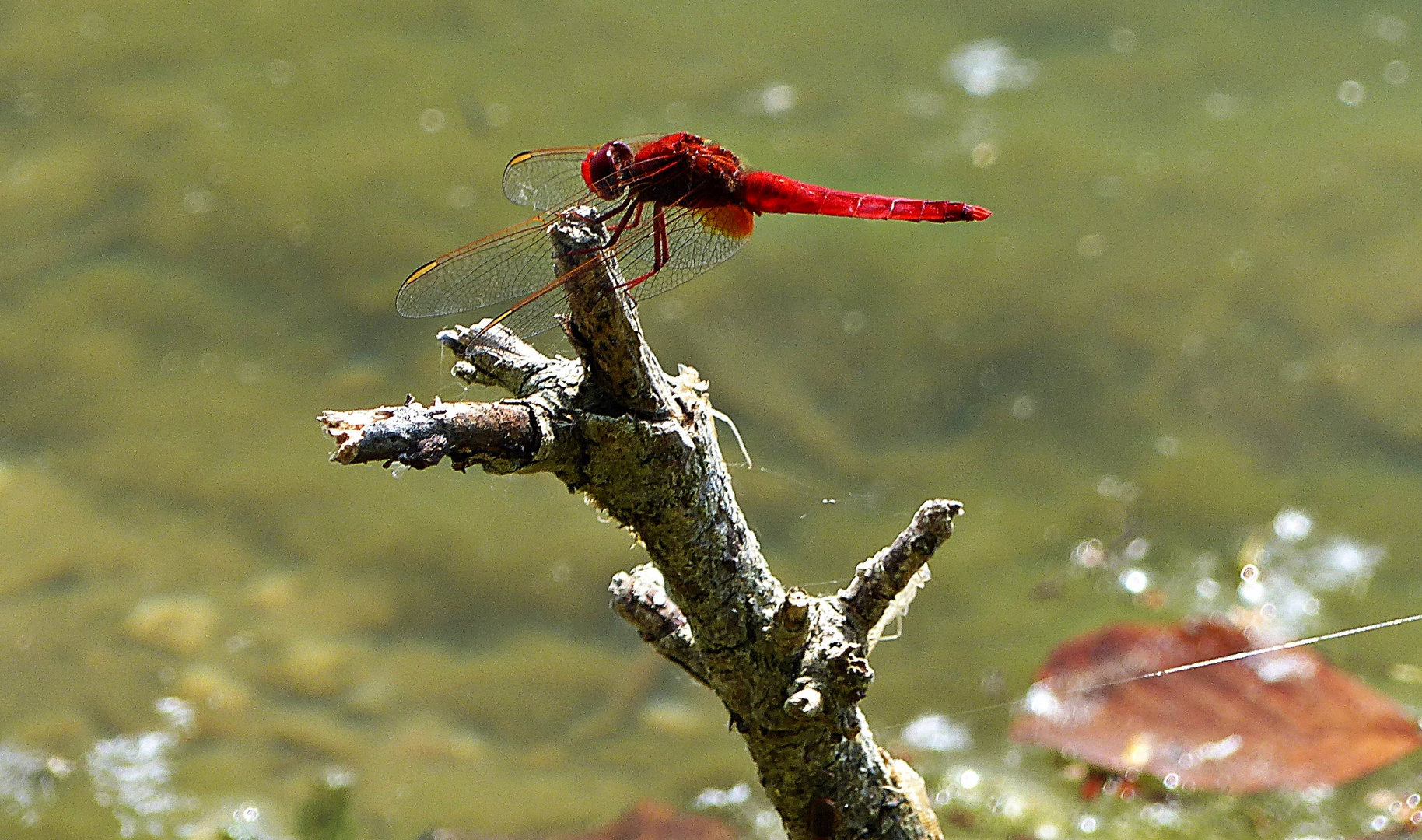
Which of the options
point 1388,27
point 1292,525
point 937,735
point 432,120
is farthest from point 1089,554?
point 1388,27

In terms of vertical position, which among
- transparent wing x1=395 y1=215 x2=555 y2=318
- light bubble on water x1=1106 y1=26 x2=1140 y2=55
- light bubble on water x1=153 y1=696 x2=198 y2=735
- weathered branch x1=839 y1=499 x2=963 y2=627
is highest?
light bubble on water x1=1106 y1=26 x2=1140 y2=55

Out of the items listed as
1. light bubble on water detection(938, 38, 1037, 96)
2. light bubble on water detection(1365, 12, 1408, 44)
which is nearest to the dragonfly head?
light bubble on water detection(938, 38, 1037, 96)

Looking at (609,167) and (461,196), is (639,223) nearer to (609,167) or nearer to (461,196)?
(609,167)

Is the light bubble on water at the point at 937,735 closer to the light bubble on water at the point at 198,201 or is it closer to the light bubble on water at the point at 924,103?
the light bubble on water at the point at 924,103

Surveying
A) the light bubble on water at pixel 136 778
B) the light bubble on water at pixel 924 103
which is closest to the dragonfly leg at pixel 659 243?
the light bubble on water at pixel 136 778

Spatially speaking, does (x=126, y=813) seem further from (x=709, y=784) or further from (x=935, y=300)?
(x=935, y=300)

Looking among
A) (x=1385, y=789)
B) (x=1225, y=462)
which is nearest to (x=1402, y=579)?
(x=1225, y=462)

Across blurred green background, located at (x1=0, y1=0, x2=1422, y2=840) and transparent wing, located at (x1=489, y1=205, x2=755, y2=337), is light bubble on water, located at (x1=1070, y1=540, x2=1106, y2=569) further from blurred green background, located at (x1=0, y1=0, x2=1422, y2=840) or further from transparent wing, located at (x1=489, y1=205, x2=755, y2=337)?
transparent wing, located at (x1=489, y1=205, x2=755, y2=337)
